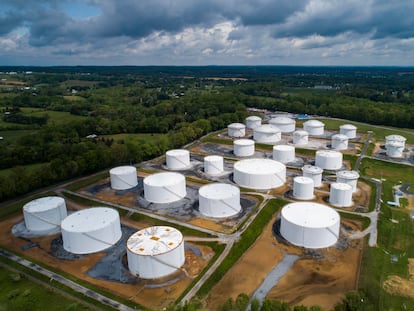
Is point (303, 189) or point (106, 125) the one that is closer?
point (303, 189)

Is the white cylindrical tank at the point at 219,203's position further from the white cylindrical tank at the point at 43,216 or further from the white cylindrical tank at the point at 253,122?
the white cylindrical tank at the point at 253,122

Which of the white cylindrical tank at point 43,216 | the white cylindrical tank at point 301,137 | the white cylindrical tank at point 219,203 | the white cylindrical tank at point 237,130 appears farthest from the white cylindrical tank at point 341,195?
the white cylindrical tank at point 237,130

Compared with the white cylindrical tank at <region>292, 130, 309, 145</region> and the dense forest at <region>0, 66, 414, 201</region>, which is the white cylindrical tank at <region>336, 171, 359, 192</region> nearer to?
the white cylindrical tank at <region>292, 130, 309, 145</region>

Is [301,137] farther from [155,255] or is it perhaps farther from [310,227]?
[155,255]

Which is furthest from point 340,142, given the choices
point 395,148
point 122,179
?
point 122,179

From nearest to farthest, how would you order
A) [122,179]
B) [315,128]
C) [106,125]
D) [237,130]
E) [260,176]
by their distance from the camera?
[260,176] < [122,179] < [237,130] < [315,128] < [106,125]

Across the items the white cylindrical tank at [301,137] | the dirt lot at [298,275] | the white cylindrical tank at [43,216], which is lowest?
the dirt lot at [298,275]

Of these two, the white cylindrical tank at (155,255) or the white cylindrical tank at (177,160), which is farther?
the white cylindrical tank at (177,160)
